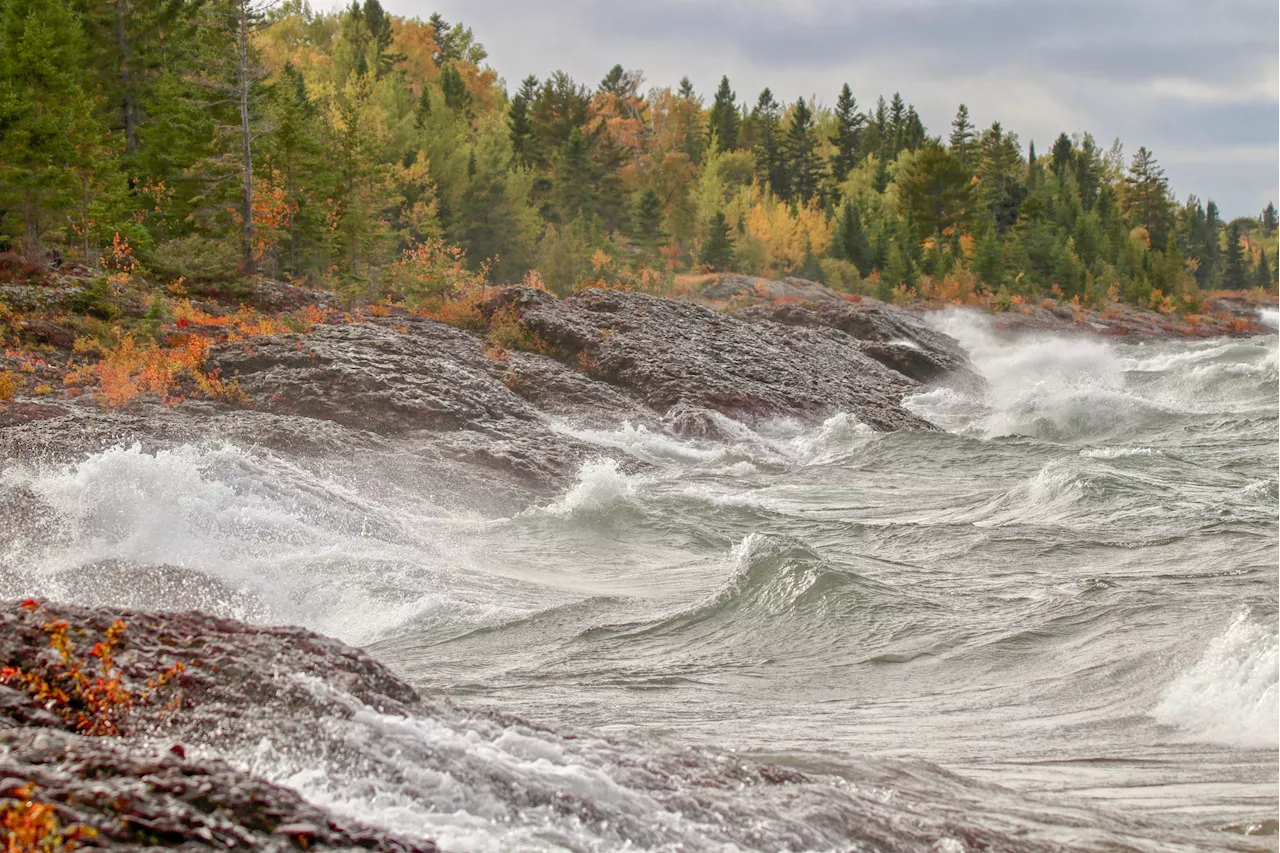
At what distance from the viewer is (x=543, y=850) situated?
4.00 meters

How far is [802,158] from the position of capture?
91.4 metres

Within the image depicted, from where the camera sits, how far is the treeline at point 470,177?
27078 millimetres

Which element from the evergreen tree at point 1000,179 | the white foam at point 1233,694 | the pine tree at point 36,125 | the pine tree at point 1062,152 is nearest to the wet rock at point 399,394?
the pine tree at point 36,125

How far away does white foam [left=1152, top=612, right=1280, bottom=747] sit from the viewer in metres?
6.79

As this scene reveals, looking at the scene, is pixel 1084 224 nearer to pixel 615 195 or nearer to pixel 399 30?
pixel 615 195

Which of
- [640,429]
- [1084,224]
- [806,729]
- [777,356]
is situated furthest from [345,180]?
[1084,224]

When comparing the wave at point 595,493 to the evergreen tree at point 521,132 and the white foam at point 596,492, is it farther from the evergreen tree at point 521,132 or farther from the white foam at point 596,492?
the evergreen tree at point 521,132

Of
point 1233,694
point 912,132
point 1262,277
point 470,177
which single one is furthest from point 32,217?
point 1262,277

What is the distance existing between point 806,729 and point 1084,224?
281 feet

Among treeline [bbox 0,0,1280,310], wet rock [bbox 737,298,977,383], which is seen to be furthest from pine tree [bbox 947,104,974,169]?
wet rock [bbox 737,298,977,383]

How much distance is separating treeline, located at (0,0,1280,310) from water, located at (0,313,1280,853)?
1435cm

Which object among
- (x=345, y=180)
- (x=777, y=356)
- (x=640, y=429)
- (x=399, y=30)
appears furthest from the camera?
(x=399, y=30)

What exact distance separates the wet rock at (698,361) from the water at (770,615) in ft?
14.4

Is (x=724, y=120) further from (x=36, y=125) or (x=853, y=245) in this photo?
(x=36, y=125)
